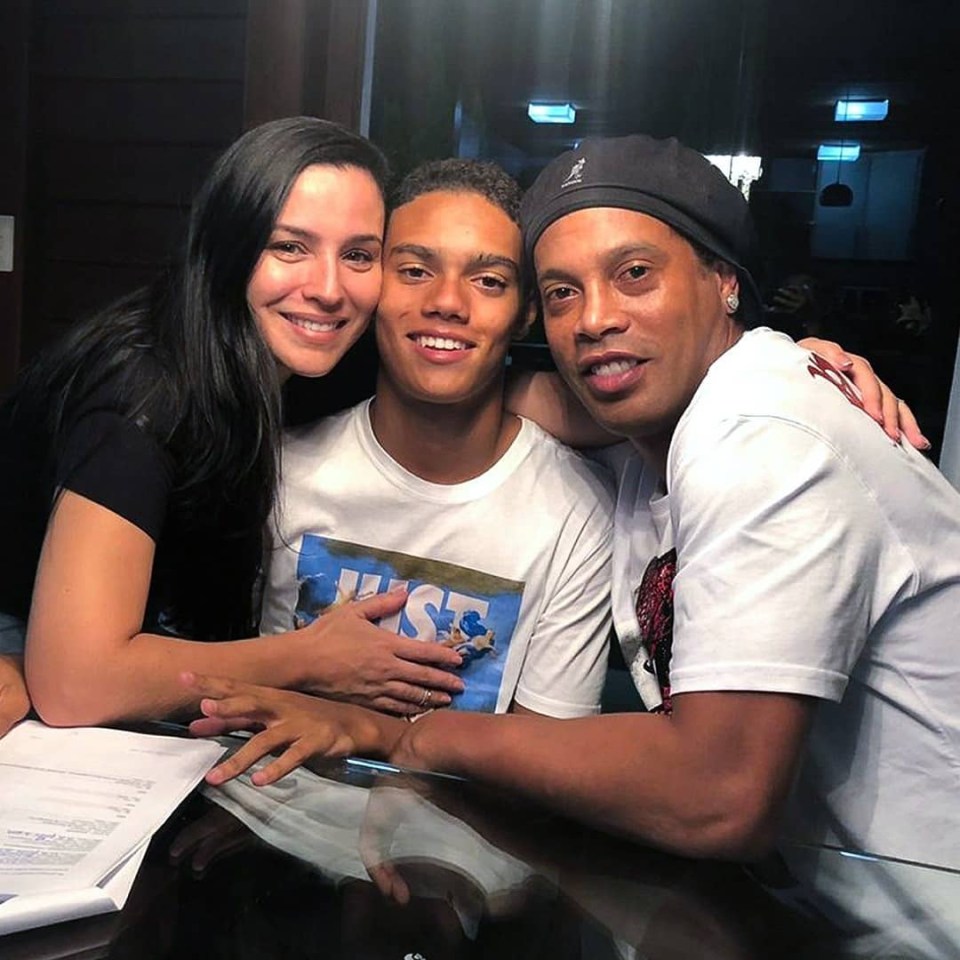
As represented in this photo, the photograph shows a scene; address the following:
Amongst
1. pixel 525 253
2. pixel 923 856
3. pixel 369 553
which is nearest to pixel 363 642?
pixel 369 553

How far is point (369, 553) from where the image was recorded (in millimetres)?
1213

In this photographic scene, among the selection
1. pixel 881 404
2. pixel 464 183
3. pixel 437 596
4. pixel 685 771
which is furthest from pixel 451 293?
Result: pixel 685 771

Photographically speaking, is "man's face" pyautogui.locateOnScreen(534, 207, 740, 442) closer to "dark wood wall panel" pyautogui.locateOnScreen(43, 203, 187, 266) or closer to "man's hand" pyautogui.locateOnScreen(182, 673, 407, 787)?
"man's hand" pyautogui.locateOnScreen(182, 673, 407, 787)

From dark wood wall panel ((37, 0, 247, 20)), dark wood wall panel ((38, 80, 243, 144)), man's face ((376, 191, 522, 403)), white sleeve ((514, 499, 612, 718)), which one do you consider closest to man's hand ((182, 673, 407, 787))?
white sleeve ((514, 499, 612, 718))

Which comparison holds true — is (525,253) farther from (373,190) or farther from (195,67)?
(195,67)

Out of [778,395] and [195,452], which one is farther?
[195,452]

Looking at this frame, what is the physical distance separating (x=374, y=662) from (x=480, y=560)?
18 cm

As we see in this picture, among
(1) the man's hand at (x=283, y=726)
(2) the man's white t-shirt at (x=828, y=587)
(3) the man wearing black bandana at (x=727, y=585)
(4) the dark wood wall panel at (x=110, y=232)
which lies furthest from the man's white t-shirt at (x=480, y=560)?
(4) the dark wood wall panel at (x=110, y=232)

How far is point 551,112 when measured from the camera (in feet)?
4.45

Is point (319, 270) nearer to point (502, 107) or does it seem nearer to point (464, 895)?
point (502, 107)

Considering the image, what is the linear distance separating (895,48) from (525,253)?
0.58 meters

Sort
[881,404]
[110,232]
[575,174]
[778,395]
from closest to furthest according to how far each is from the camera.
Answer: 1. [778,395]
2. [881,404]
3. [575,174]
4. [110,232]

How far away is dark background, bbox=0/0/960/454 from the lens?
1.29 metres

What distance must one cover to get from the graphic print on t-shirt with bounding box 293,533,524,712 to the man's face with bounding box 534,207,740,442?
290 millimetres
